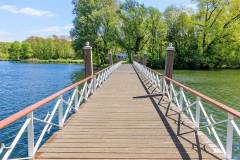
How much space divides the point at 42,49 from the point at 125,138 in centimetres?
10145

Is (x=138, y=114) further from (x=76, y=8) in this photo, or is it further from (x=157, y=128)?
(x=76, y=8)

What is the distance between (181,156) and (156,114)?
344 centimetres

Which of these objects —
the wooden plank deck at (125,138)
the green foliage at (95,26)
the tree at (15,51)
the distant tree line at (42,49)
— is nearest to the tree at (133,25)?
the green foliage at (95,26)

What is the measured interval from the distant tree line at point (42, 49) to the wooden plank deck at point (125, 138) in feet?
301

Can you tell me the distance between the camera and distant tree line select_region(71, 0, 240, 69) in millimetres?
44906

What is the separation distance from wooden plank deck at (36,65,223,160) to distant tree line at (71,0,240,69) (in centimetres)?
3837

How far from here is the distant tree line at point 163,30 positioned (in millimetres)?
44906

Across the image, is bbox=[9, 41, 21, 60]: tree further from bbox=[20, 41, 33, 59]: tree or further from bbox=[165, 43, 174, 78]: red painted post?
bbox=[165, 43, 174, 78]: red painted post

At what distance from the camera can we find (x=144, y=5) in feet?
171

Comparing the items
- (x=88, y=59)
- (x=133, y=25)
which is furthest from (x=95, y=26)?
(x=88, y=59)

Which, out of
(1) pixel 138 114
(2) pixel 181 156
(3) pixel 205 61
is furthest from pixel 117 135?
(3) pixel 205 61

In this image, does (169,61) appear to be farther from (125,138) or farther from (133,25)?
(133,25)

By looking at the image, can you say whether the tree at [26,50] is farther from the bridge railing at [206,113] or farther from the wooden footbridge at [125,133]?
the wooden footbridge at [125,133]

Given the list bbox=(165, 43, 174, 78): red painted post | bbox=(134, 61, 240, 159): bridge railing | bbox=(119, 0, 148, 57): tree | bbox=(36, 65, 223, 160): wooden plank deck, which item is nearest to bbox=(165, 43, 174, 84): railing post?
bbox=(165, 43, 174, 78): red painted post
